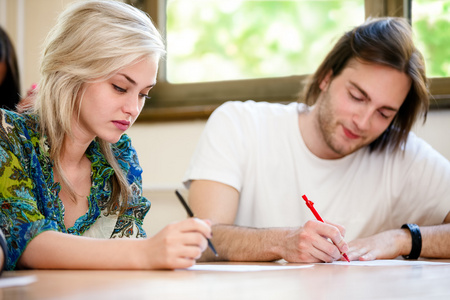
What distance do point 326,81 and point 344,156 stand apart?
10.8 inches

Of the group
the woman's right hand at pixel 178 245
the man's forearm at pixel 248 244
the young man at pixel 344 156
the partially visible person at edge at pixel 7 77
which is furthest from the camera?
the partially visible person at edge at pixel 7 77

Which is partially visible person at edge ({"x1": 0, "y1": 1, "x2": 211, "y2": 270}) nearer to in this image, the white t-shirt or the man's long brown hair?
the white t-shirt

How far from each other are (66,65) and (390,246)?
3.14ft

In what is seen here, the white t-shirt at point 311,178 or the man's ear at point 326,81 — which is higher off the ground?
the man's ear at point 326,81

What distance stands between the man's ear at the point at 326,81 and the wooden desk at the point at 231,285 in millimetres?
1052

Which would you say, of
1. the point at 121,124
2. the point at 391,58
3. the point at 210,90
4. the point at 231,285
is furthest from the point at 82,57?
the point at 210,90

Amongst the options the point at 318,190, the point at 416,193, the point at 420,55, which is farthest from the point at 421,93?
the point at 318,190

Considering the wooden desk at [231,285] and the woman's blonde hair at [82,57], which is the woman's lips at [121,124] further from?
the wooden desk at [231,285]

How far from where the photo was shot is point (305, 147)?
6.35ft

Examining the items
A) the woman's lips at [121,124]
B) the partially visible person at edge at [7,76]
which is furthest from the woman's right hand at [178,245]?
the partially visible person at edge at [7,76]

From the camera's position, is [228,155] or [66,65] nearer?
[66,65]

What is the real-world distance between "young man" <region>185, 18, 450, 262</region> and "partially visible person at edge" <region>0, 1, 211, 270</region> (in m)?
0.43

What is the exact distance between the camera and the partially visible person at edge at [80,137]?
107 cm

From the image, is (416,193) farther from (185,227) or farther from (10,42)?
(10,42)
